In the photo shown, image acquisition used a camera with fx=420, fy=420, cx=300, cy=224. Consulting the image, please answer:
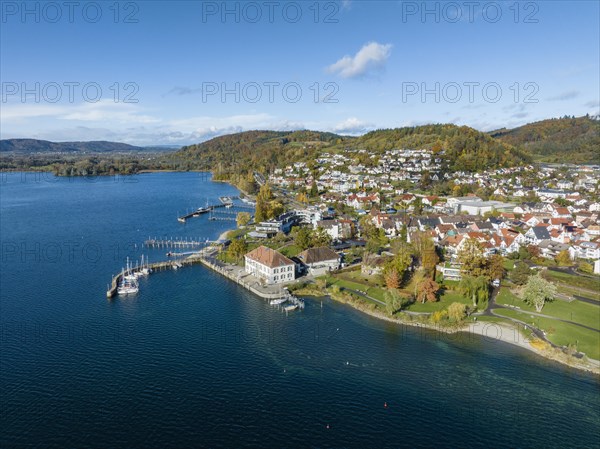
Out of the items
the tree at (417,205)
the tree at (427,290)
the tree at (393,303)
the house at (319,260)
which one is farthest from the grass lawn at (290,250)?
the tree at (417,205)

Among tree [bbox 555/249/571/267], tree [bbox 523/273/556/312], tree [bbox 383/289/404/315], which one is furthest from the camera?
tree [bbox 555/249/571/267]

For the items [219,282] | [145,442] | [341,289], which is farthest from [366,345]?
[219,282]

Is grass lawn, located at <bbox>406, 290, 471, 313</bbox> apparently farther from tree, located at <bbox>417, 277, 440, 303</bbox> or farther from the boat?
the boat

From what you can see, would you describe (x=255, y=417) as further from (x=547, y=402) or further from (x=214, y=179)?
(x=214, y=179)

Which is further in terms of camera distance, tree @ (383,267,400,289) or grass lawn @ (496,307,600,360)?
tree @ (383,267,400,289)

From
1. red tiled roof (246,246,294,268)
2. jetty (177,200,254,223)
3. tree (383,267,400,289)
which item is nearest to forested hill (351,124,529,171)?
jetty (177,200,254,223)

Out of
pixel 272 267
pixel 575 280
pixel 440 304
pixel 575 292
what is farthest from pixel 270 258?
pixel 575 280
